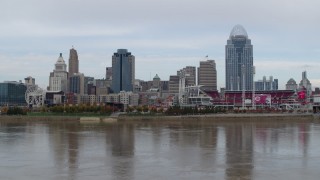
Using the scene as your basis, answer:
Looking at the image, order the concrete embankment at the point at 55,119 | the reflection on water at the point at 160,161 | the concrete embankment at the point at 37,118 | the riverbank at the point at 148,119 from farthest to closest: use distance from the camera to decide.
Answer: the concrete embankment at the point at 37,118, the riverbank at the point at 148,119, the concrete embankment at the point at 55,119, the reflection on water at the point at 160,161

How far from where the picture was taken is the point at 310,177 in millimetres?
20344

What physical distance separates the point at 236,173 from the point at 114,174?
585 centimetres

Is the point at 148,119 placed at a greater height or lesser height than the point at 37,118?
lesser

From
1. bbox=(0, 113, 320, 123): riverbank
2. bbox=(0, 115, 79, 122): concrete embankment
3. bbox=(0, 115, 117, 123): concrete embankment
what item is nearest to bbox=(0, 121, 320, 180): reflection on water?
bbox=(0, 115, 117, 123): concrete embankment

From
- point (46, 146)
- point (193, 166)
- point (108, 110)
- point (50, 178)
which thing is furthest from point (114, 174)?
point (108, 110)

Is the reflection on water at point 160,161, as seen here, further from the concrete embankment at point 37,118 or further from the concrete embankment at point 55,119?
the concrete embankment at point 37,118

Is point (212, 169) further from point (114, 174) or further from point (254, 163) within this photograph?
point (114, 174)

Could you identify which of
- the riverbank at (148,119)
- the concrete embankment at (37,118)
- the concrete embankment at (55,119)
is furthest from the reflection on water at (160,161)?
the concrete embankment at (37,118)

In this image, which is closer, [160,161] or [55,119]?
[160,161]

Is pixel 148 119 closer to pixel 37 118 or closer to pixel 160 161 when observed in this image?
pixel 37 118

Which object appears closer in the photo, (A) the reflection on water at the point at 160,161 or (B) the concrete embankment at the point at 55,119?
(A) the reflection on water at the point at 160,161

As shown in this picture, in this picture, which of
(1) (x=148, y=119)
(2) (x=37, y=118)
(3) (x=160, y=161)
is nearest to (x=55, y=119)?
(2) (x=37, y=118)

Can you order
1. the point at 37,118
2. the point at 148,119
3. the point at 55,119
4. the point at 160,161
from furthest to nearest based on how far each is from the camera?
the point at 37,118 → the point at 148,119 → the point at 55,119 → the point at 160,161

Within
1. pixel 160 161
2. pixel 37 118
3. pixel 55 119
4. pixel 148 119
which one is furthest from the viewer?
pixel 37 118
